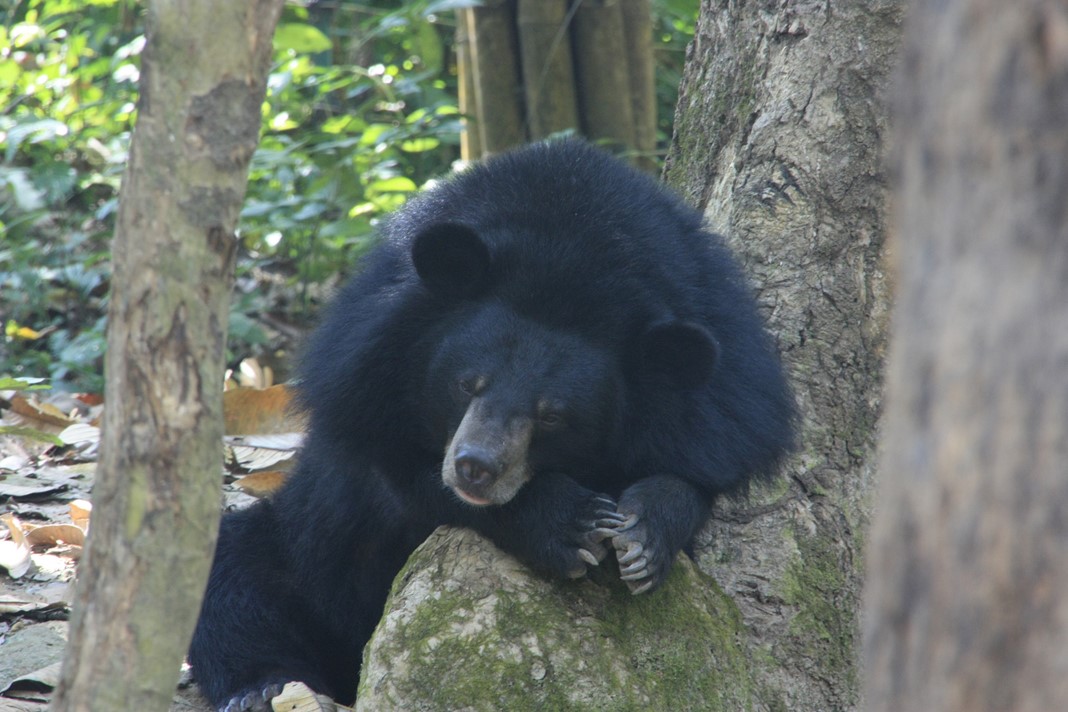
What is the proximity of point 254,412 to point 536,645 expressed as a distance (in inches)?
110

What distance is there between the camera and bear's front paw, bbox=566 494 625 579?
9.30 feet

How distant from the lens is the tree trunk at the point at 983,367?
1155mm

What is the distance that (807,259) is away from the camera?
3.87 m

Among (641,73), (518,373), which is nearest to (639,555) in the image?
(518,373)

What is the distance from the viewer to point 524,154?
3.35 metres

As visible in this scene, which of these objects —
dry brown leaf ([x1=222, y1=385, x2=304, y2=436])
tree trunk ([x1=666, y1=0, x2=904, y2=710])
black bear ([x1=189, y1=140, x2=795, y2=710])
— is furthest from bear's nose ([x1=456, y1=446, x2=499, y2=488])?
dry brown leaf ([x1=222, y1=385, x2=304, y2=436])

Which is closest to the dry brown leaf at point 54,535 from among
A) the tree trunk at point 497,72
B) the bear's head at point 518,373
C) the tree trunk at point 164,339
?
the bear's head at point 518,373

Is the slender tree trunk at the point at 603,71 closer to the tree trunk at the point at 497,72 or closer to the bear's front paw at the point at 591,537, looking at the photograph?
the tree trunk at the point at 497,72

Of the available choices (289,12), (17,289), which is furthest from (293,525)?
(289,12)

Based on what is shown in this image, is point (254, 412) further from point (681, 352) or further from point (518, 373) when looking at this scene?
point (681, 352)

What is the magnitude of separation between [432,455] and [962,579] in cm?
220

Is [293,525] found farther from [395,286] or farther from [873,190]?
[873,190]

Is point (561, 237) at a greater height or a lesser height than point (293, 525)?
greater

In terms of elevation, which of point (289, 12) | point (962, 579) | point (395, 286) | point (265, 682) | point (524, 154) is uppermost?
point (289, 12)
